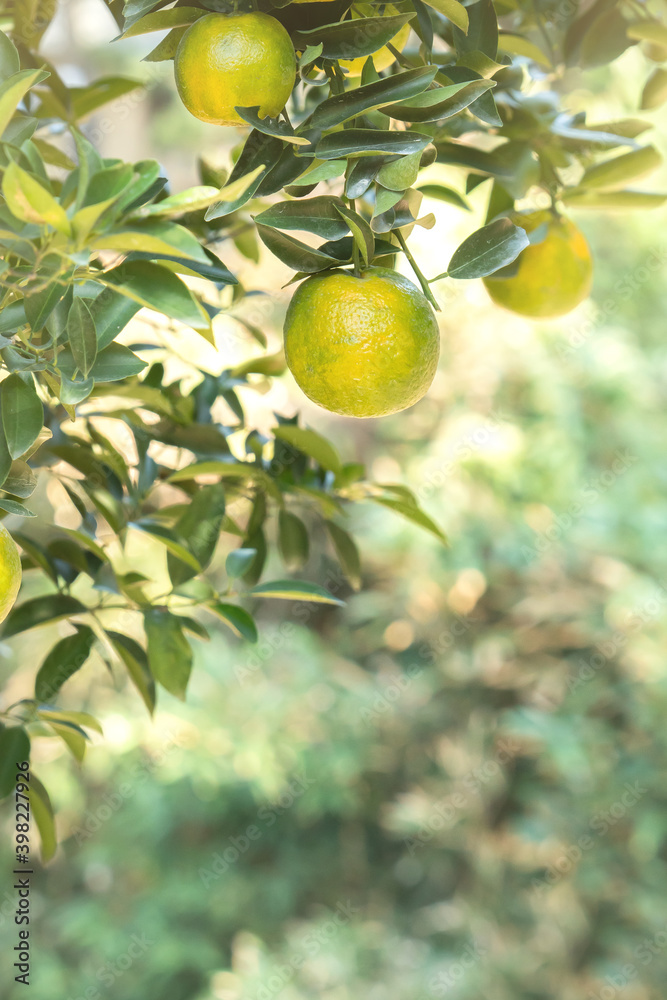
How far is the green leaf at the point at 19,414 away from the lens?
0.33m

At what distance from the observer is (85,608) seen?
0.51m

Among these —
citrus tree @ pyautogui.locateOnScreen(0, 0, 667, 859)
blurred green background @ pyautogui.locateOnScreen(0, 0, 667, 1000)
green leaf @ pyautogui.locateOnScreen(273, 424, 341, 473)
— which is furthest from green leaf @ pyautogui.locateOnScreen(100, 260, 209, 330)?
blurred green background @ pyautogui.locateOnScreen(0, 0, 667, 1000)

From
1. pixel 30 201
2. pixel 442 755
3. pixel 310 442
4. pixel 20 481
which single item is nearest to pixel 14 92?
pixel 30 201

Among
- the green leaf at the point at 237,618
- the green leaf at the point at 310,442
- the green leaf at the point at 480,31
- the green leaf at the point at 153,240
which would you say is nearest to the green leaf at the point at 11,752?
the green leaf at the point at 237,618

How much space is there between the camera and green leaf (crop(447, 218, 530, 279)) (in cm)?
35

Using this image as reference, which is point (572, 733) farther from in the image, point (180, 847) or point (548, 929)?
point (180, 847)

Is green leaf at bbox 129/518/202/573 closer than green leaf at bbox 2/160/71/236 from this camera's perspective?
No

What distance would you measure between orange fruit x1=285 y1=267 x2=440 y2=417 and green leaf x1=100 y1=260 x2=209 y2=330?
0.09 metres

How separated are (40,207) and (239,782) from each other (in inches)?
68.0

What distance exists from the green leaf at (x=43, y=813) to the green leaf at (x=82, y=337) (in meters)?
0.32

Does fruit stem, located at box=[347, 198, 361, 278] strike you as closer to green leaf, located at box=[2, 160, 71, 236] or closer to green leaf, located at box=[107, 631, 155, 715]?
green leaf, located at box=[2, 160, 71, 236]

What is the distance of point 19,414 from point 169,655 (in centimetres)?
20

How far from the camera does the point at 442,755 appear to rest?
70.3 inches

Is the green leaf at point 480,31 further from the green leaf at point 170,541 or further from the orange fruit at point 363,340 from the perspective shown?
the green leaf at point 170,541
